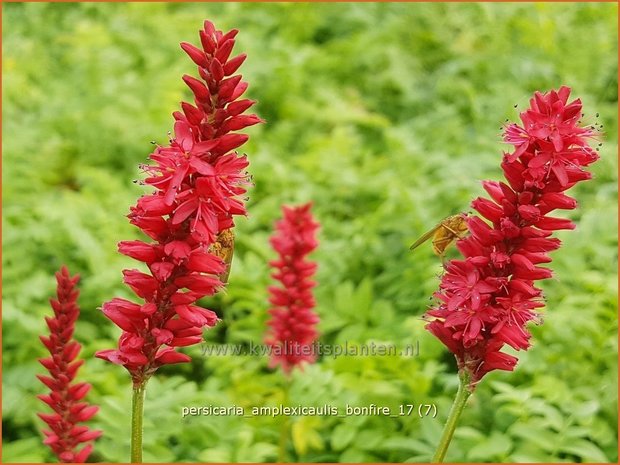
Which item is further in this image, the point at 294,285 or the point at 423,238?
the point at 294,285

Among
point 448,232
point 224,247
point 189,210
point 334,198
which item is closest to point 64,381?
point 224,247

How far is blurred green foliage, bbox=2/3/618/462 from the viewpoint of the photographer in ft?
10.9

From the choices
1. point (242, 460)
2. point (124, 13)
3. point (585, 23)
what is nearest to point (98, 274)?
point (242, 460)

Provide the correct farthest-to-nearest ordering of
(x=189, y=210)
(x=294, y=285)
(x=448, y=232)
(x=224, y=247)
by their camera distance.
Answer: (x=294, y=285) < (x=448, y=232) < (x=224, y=247) < (x=189, y=210)

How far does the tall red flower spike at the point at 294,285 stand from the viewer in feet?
10.9

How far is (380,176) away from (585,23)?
142 inches

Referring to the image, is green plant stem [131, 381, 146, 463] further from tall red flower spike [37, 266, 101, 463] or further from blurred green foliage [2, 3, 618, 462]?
blurred green foliage [2, 3, 618, 462]

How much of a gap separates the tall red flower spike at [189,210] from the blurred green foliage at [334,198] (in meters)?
0.98

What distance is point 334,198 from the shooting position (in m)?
5.38

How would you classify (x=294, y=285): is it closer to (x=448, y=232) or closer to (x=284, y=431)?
(x=284, y=431)

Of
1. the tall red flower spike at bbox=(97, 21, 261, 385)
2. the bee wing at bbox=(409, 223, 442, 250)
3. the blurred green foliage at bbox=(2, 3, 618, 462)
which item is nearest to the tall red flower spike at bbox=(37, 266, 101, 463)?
the tall red flower spike at bbox=(97, 21, 261, 385)

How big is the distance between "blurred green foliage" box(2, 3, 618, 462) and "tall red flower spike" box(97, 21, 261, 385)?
98cm

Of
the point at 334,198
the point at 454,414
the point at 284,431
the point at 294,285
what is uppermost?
the point at 334,198

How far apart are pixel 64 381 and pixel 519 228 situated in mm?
1430
